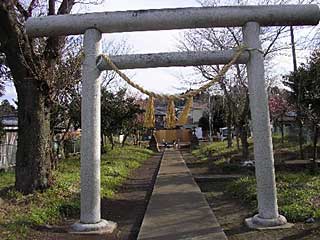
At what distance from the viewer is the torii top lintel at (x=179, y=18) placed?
7.18m

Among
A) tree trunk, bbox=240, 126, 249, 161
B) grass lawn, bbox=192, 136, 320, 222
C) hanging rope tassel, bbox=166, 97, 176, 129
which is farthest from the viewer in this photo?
tree trunk, bbox=240, 126, 249, 161

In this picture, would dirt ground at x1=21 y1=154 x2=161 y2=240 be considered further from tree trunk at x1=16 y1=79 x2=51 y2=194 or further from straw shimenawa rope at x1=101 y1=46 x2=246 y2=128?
straw shimenawa rope at x1=101 y1=46 x2=246 y2=128

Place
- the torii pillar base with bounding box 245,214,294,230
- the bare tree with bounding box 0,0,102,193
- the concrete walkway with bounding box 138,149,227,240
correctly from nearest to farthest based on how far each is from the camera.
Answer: the concrete walkway with bounding box 138,149,227,240 → the torii pillar base with bounding box 245,214,294,230 → the bare tree with bounding box 0,0,102,193

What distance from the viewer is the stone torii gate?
709 cm

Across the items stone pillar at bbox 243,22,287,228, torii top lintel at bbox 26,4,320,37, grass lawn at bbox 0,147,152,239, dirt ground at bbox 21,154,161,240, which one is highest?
torii top lintel at bbox 26,4,320,37

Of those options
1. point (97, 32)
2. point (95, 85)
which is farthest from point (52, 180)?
point (97, 32)

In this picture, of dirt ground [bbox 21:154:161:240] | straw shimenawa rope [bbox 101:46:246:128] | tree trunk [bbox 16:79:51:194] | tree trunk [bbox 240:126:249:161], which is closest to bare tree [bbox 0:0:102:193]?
tree trunk [bbox 16:79:51:194]

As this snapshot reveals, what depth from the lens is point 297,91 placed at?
14578 millimetres

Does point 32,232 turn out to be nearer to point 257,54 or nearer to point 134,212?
point 134,212

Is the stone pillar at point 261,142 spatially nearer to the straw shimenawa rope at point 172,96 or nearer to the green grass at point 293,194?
the straw shimenawa rope at point 172,96

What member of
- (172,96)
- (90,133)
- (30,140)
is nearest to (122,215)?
(90,133)

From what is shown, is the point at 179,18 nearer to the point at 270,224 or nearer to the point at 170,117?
the point at 170,117

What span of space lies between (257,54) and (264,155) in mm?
1794

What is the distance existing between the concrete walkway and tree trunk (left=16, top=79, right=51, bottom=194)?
269cm
